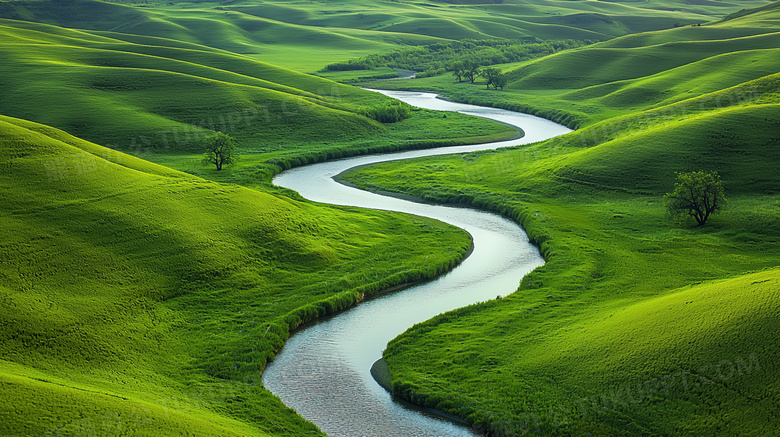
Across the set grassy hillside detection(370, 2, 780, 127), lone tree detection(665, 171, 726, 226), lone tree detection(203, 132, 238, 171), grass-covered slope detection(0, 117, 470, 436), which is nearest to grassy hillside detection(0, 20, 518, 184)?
lone tree detection(203, 132, 238, 171)

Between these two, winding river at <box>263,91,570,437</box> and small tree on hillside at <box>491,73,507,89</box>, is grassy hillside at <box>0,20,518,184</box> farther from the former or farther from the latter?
small tree on hillside at <box>491,73,507,89</box>

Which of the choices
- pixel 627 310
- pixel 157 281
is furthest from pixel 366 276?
pixel 627 310

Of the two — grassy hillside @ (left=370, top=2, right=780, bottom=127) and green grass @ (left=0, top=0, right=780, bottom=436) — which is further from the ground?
grassy hillside @ (left=370, top=2, right=780, bottom=127)

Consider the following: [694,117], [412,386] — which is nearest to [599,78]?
[694,117]

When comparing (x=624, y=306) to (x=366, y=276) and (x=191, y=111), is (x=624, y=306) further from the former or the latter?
(x=191, y=111)

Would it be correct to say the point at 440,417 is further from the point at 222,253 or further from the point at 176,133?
the point at 176,133

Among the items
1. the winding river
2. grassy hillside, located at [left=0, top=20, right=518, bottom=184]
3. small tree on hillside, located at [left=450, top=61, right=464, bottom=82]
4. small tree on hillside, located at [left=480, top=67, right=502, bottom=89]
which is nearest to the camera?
the winding river
